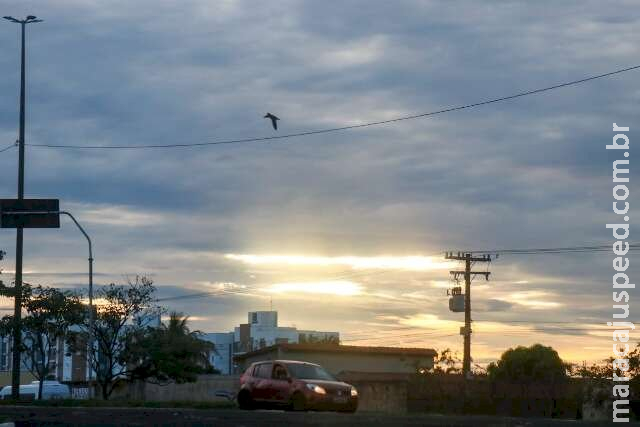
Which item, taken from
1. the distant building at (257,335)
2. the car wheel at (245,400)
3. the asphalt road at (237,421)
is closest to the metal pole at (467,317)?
the car wheel at (245,400)

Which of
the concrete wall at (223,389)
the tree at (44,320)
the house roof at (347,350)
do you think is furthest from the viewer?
the house roof at (347,350)

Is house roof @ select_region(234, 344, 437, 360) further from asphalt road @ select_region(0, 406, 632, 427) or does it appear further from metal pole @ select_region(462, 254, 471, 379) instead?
asphalt road @ select_region(0, 406, 632, 427)

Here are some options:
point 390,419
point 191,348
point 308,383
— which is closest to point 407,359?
point 191,348

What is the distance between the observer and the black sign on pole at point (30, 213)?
41594 mm

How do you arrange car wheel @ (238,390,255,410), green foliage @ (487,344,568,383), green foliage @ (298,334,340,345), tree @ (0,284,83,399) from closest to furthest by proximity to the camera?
car wheel @ (238,390,255,410) < tree @ (0,284,83,399) < green foliage @ (487,344,568,383) < green foliage @ (298,334,340,345)

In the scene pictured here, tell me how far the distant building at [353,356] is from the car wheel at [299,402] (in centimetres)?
3328

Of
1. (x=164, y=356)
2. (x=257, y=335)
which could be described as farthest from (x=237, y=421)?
(x=257, y=335)

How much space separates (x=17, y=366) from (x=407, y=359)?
28360 millimetres

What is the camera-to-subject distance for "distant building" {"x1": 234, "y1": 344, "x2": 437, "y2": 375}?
62.0 metres

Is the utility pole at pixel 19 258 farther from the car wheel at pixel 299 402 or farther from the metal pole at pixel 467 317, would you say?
the metal pole at pixel 467 317

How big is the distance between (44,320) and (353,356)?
22082mm

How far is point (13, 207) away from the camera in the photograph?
1662 inches

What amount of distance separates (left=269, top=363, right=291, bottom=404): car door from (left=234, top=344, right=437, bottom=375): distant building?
3239 cm

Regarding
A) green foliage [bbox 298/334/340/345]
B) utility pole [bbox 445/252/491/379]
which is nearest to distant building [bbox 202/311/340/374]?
green foliage [bbox 298/334/340/345]
